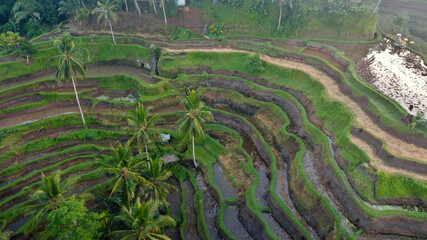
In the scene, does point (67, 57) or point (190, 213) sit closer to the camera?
point (190, 213)

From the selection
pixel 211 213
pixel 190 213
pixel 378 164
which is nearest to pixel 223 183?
pixel 211 213

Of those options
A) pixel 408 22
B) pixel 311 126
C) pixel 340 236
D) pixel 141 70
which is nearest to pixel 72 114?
pixel 141 70

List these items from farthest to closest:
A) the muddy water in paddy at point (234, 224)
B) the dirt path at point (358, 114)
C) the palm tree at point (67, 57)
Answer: the palm tree at point (67, 57), the dirt path at point (358, 114), the muddy water in paddy at point (234, 224)

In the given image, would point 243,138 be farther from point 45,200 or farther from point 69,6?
point 69,6

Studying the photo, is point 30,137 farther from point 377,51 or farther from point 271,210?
point 377,51

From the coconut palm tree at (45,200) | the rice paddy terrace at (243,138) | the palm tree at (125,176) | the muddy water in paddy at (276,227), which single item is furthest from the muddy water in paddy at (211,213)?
the coconut palm tree at (45,200)

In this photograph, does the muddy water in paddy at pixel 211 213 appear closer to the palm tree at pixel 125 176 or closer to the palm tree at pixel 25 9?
the palm tree at pixel 125 176
